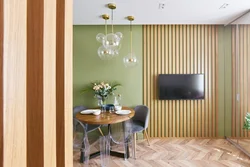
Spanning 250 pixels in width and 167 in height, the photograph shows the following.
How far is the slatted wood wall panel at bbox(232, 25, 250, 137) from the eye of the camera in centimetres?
340

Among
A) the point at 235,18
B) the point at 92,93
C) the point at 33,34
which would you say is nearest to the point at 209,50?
the point at 235,18

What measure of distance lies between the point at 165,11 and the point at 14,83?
319 centimetres

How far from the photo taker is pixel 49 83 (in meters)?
0.74

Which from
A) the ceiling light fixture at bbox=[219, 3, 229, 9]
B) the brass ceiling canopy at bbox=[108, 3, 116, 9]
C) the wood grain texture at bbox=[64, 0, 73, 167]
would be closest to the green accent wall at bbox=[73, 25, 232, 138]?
the brass ceiling canopy at bbox=[108, 3, 116, 9]

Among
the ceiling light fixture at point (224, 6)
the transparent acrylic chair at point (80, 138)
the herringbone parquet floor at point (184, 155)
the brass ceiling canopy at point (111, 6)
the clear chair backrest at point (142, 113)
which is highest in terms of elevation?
the ceiling light fixture at point (224, 6)

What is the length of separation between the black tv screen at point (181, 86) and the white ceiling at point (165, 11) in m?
1.30

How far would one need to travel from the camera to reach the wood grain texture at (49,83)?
2.32 ft

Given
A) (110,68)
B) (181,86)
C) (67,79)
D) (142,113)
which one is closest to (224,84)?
(181,86)

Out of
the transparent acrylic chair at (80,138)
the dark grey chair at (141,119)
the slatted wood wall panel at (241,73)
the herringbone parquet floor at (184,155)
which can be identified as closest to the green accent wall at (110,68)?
the dark grey chair at (141,119)

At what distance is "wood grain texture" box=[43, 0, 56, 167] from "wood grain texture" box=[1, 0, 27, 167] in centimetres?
8

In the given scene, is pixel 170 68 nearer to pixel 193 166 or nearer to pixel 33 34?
pixel 193 166

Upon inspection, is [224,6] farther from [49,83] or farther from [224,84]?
[49,83]

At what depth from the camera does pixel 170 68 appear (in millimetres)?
4082

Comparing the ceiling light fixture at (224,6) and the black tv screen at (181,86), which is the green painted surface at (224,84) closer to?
the black tv screen at (181,86)
